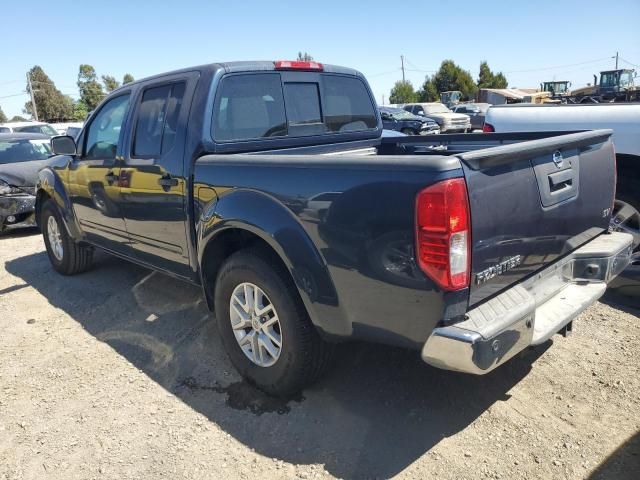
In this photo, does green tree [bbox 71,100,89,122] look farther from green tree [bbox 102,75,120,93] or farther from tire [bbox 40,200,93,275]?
tire [bbox 40,200,93,275]

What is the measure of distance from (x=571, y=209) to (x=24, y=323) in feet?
14.8

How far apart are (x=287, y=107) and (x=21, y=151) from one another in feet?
24.6

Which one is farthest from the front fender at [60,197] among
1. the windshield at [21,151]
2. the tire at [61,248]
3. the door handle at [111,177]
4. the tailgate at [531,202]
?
the tailgate at [531,202]

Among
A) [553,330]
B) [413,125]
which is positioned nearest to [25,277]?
[553,330]

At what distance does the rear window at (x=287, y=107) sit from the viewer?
133 inches

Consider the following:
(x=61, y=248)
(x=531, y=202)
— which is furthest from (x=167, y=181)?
(x=61, y=248)

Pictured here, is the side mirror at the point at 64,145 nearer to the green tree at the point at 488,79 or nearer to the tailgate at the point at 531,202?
the tailgate at the point at 531,202

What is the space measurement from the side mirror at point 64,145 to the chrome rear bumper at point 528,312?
13.0ft

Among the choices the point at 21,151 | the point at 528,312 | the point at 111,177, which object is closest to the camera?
the point at 528,312

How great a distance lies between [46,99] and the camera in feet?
225

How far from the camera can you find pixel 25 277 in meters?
5.83

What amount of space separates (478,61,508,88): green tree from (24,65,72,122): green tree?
57.3 metres

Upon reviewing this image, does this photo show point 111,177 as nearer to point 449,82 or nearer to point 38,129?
point 38,129

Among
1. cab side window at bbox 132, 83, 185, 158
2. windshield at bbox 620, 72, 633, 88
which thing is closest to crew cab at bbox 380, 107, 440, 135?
windshield at bbox 620, 72, 633, 88
